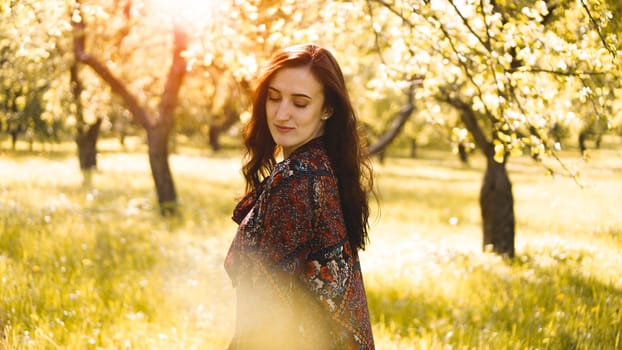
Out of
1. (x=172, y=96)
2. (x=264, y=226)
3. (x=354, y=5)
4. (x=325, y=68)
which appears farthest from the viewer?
(x=172, y=96)

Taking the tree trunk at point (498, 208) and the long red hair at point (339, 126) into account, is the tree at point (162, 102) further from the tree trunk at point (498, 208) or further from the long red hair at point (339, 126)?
the long red hair at point (339, 126)

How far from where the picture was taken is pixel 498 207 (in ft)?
28.3

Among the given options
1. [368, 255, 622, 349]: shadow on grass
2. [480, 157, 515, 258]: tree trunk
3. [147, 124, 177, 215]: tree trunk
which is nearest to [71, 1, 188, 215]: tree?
[147, 124, 177, 215]: tree trunk

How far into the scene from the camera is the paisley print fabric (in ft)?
7.55

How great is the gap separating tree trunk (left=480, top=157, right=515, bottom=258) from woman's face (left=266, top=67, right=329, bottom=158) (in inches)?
250

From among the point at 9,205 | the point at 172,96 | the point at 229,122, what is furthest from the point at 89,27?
the point at 229,122

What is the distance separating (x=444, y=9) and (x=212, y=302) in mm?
3658

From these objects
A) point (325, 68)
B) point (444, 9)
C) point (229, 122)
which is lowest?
point (229, 122)

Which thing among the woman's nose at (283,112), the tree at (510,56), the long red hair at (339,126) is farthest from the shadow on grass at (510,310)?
the woman's nose at (283,112)

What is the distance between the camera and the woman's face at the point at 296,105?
262 cm

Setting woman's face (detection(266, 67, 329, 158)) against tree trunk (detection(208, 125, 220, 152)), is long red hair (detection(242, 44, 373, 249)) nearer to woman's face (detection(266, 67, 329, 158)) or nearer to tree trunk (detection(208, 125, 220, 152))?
woman's face (detection(266, 67, 329, 158))

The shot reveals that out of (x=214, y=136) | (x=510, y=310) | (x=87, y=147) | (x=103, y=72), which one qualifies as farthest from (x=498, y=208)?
(x=214, y=136)

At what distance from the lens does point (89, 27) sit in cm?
1506

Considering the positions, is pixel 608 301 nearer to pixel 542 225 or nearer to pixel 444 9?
pixel 444 9
